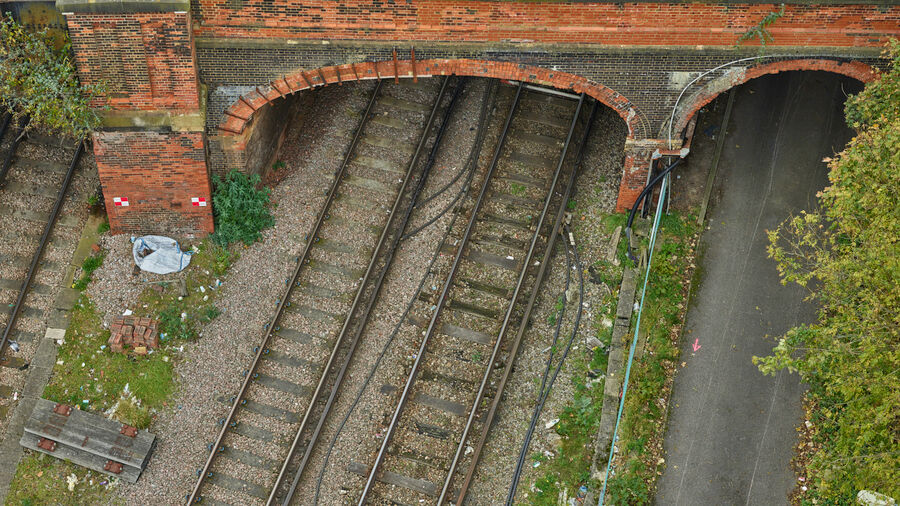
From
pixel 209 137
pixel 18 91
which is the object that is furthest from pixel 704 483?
pixel 18 91

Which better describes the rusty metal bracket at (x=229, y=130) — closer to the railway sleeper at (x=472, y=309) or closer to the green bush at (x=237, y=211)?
the green bush at (x=237, y=211)

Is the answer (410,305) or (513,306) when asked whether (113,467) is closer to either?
(410,305)

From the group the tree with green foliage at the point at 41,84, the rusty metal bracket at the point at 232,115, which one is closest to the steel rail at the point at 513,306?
the rusty metal bracket at the point at 232,115

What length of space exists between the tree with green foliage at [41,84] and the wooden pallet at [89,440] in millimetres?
5097

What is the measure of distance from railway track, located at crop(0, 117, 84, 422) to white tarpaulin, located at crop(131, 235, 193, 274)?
1346 millimetres

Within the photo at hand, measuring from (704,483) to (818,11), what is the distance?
835cm

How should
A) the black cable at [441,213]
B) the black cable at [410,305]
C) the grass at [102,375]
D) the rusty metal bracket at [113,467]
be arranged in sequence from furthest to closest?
the black cable at [441,213], the grass at [102,375], the black cable at [410,305], the rusty metal bracket at [113,467]

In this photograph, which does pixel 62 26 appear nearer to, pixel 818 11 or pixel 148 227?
pixel 148 227

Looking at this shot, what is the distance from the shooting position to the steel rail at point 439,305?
15.8 m

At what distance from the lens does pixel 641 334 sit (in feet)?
55.6

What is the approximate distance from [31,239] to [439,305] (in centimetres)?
820

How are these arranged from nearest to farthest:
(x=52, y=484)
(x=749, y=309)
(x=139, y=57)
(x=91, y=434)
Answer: (x=52, y=484) < (x=91, y=434) < (x=139, y=57) < (x=749, y=309)

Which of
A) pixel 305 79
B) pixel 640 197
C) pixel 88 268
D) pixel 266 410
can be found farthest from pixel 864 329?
pixel 88 268

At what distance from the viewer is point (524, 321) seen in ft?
56.6
